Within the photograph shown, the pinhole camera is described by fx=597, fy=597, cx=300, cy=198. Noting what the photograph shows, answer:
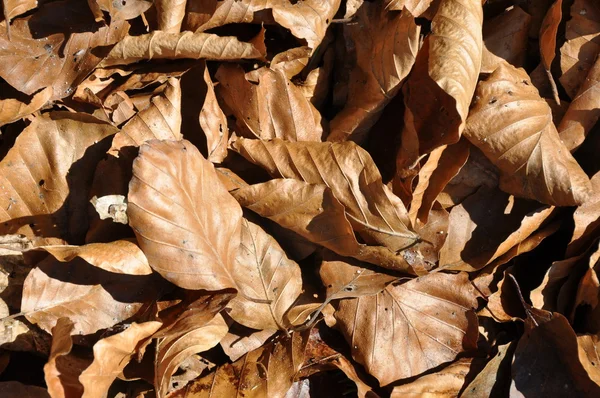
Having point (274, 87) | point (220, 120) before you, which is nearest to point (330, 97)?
point (274, 87)

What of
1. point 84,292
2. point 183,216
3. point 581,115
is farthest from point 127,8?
point 581,115

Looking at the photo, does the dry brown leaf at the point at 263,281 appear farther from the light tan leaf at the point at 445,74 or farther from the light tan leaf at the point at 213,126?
the light tan leaf at the point at 445,74

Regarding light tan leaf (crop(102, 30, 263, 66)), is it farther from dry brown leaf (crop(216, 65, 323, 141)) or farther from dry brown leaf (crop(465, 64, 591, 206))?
dry brown leaf (crop(465, 64, 591, 206))

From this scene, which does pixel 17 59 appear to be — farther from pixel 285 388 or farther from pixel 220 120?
pixel 285 388

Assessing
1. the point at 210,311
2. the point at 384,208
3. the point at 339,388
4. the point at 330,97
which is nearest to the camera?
the point at 210,311

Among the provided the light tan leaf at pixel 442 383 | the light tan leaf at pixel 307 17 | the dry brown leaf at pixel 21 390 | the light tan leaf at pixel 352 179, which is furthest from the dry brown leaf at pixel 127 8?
the light tan leaf at pixel 442 383

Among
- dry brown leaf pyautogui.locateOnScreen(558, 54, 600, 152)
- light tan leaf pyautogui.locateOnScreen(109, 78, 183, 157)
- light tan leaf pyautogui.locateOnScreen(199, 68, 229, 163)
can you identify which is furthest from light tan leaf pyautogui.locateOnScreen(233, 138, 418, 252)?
dry brown leaf pyautogui.locateOnScreen(558, 54, 600, 152)

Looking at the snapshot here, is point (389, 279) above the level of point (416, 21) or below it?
below
